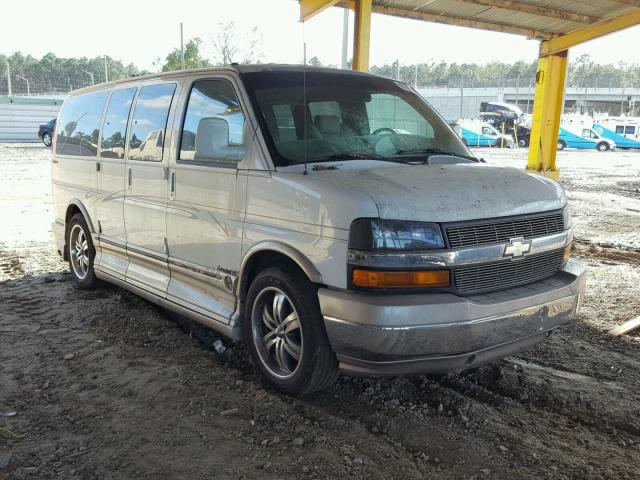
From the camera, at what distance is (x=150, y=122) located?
15.8 feet

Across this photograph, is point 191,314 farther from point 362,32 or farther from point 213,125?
point 362,32

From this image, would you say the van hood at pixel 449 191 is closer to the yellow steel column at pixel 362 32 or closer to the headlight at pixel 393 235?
the headlight at pixel 393 235

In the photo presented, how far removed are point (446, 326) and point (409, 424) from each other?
27.0 inches

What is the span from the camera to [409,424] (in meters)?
3.35

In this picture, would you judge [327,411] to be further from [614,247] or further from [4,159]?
[4,159]

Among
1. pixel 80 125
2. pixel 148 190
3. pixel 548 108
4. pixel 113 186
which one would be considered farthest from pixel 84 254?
pixel 548 108

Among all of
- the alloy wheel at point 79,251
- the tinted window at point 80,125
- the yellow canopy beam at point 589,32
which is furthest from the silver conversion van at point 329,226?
the yellow canopy beam at point 589,32

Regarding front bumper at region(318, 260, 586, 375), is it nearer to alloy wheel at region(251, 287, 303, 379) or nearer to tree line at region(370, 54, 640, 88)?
alloy wheel at region(251, 287, 303, 379)

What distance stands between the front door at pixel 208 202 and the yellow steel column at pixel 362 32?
541 cm

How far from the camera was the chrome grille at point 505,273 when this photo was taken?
10.5 ft

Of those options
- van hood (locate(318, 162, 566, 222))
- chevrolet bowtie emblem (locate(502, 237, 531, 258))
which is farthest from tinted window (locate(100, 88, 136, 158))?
chevrolet bowtie emblem (locate(502, 237, 531, 258))

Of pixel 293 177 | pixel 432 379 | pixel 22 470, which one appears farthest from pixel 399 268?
pixel 22 470

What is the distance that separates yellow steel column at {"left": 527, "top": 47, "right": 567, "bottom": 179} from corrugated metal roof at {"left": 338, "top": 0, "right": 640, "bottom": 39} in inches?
36.3

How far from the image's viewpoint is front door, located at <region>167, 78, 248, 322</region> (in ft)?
12.9
